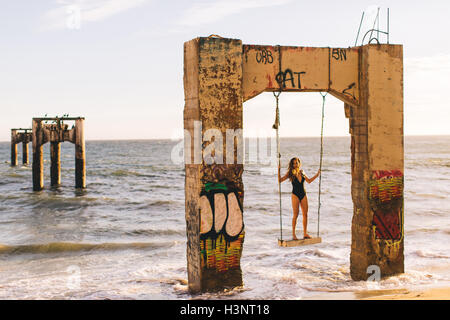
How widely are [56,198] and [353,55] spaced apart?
17878 millimetres

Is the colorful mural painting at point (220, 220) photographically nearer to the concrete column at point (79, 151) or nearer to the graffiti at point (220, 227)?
the graffiti at point (220, 227)

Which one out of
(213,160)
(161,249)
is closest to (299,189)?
(213,160)

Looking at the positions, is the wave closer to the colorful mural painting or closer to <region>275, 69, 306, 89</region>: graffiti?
the colorful mural painting

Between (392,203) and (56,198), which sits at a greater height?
(392,203)

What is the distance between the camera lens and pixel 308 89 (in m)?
6.80

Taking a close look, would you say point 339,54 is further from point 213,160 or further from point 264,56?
point 213,160

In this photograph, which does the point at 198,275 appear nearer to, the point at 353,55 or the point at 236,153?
A: the point at 236,153

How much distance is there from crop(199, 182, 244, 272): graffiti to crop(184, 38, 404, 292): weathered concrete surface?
0.6 inches

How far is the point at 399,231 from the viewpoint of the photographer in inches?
284

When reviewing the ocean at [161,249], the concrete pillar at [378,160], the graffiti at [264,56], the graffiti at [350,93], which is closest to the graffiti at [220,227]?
the ocean at [161,249]

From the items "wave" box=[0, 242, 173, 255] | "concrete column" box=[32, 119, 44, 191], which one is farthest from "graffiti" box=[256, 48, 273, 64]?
"concrete column" box=[32, 119, 44, 191]

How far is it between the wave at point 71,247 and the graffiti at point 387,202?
21.6ft

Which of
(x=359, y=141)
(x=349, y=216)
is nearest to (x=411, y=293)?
(x=359, y=141)

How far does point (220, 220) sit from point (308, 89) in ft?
7.86
